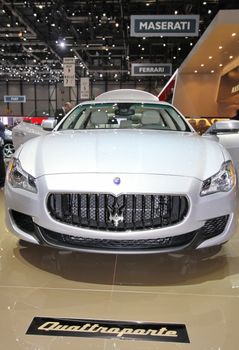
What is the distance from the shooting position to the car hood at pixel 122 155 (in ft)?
7.32

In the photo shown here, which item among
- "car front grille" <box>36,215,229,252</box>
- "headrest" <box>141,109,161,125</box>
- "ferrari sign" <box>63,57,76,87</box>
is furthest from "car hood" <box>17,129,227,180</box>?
"ferrari sign" <box>63,57,76,87</box>

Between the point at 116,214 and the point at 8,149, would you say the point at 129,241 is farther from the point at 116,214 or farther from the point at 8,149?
the point at 8,149

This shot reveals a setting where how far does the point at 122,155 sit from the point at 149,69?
555 inches

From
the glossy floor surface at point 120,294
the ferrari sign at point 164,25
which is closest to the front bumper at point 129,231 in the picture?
the glossy floor surface at point 120,294

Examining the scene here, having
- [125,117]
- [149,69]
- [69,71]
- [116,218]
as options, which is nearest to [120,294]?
[116,218]

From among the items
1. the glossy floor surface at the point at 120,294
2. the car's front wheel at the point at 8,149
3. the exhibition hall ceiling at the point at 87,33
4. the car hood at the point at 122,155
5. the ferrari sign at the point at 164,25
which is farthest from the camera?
the exhibition hall ceiling at the point at 87,33

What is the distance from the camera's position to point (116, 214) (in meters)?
2.15

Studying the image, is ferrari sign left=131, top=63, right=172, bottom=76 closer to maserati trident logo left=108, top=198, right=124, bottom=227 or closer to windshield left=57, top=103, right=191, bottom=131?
windshield left=57, top=103, right=191, bottom=131

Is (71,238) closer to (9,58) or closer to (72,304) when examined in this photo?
(72,304)

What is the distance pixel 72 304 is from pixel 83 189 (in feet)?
2.06

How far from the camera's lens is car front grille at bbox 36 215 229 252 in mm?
2174

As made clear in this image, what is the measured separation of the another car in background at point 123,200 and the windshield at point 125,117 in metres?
1.21

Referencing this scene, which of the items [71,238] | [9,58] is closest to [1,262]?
[71,238]

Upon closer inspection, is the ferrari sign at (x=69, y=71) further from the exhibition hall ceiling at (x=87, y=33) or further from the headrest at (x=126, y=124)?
the headrest at (x=126, y=124)
